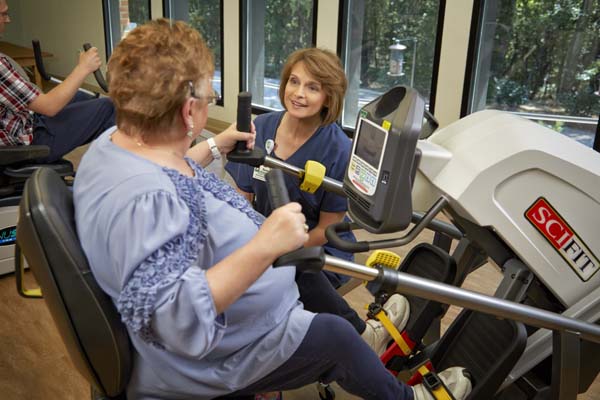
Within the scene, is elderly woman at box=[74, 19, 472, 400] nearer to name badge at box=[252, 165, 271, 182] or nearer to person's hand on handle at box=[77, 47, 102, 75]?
name badge at box=[252, 165, 271, 182]

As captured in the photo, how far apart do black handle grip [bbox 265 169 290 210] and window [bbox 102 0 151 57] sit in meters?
6.48

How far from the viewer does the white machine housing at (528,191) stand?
143 centimetres

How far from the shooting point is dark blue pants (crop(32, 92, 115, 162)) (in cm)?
287

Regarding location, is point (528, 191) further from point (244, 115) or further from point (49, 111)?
point (49, 111)

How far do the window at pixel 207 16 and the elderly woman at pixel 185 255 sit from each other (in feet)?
15.8

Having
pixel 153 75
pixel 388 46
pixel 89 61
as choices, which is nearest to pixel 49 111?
pixel 89 61

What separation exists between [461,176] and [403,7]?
11.6 feet

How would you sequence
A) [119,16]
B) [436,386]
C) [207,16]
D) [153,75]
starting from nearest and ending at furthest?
1. [153,75]
2. [436,386]
3. [207,16]
4. [119,16]

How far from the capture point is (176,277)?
3.37 feet

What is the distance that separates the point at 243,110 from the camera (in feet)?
5.35

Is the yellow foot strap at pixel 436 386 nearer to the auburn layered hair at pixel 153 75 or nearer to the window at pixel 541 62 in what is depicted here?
the auburn layered hair at pixel 153 75

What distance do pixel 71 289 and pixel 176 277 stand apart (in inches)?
Result: 9.6

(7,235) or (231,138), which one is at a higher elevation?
(231,138)

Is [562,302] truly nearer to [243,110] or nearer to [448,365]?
[448,365]
